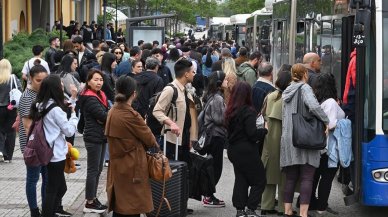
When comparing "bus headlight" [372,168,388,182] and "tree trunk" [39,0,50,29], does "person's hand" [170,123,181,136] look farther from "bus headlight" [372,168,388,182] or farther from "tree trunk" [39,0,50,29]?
"tree trunk" [39,0,50,29]

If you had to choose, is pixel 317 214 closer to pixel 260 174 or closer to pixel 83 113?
pixel 260 174

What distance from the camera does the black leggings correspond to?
33.7ft

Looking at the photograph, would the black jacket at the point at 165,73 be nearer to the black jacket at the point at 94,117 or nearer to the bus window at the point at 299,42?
the bus window at the point at 299,42

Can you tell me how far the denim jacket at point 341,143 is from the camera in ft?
33.6

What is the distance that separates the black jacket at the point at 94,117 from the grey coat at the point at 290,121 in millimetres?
2055

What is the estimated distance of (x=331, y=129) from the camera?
33.9ft

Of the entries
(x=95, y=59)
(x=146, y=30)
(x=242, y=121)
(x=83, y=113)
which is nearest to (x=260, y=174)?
(x=242, y=121)

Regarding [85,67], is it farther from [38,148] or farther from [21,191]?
[38,148]

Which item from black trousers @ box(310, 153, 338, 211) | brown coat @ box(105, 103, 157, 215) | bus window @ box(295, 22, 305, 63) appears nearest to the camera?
brown coat @ box(105, 103, 157, 215)

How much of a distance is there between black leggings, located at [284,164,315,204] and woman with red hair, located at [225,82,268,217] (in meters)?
0.29

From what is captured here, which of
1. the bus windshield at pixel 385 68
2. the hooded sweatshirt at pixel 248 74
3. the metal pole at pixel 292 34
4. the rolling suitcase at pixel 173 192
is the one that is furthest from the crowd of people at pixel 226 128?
the metal pole at pixel 292 34

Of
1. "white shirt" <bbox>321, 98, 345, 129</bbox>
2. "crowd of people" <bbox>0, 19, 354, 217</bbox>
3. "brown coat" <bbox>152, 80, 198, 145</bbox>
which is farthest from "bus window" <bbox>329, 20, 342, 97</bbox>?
"brown coat" <bbox>152, 80, 198, 145</bbox>

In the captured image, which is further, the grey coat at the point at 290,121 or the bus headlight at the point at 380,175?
the grey coat at the point at 290,121

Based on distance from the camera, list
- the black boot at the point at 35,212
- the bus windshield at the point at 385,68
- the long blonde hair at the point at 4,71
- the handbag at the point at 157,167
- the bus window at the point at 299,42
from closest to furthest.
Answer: the handbag at the point at 157,167 < the black boot at the point at 35,212 < the bus windshield at the point at 385,68 < the long blonde hair at the point at 4,71 < the bus window at the point at 299,42
